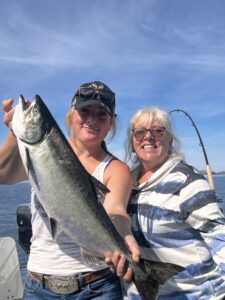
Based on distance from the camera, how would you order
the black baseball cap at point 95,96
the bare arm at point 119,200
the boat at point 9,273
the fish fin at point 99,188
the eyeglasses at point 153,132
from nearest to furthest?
the fish fin at point 99,188, the bare arm at point 119,200, the black baseball cap at point 95,96, the eyeglasses at point 153,132, the boat at point 9,273

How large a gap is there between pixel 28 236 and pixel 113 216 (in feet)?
10.8

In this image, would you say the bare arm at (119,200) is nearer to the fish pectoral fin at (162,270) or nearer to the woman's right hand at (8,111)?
the fish pectoral fin at (162,270)

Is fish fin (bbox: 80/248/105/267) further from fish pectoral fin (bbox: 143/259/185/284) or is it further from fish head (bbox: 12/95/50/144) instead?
fish head (bbox: 12/95/50/144)

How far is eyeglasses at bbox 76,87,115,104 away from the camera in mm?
4378

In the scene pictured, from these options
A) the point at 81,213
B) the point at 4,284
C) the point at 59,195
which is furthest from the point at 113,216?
the point at 4,284

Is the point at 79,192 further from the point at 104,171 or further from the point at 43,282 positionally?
the point at 43,282

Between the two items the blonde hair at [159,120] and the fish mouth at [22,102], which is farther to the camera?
the blonde hair at [159,120]

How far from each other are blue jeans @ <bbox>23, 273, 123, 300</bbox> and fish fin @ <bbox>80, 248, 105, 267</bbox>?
272 millimetres

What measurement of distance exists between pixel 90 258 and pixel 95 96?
5.97ft

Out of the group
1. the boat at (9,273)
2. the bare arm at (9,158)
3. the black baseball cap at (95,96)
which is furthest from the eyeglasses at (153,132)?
the boat at (9,273)

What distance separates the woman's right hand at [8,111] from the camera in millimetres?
→ 4137

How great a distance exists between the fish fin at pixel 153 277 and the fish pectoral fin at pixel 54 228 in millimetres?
940

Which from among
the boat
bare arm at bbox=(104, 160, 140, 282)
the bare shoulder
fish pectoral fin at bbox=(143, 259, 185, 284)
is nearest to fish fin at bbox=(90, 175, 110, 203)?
bare arm at bbox=(104, 160, 140, 282)

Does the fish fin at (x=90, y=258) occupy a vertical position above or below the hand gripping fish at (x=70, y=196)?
below
